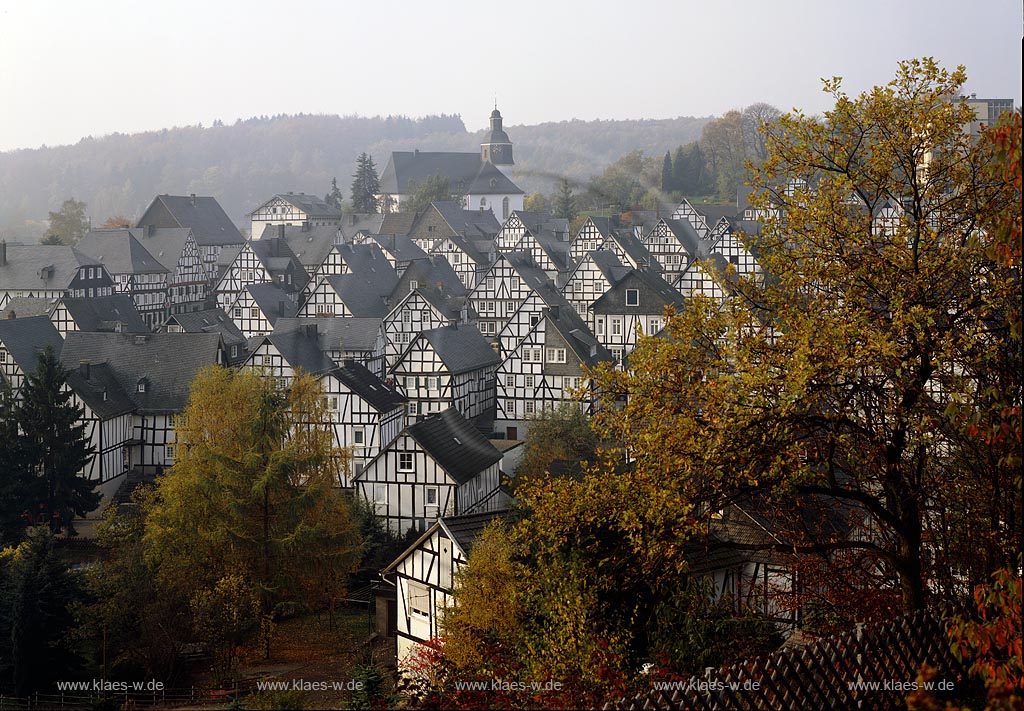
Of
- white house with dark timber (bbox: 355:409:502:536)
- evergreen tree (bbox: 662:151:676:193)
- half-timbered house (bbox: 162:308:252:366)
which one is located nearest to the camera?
white house with dark timber (bbox: 355:409:502:536)

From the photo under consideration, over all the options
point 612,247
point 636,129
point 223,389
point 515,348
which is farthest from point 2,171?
point 223,389

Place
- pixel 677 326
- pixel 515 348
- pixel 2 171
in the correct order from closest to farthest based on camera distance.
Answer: pixel 677 326 < pixel 515 348 < pixel 2 171

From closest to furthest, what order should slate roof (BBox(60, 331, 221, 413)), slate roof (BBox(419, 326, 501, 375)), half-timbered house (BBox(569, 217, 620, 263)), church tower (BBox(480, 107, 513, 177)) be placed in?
slate roof (BBox(60, 331, 221, 413)), slate roof (BBox(419, 326, 501, 375)), half-timbered house (BBox(569, 217, 620, 263)), church tower (BBox(480, 107, 513, 177))

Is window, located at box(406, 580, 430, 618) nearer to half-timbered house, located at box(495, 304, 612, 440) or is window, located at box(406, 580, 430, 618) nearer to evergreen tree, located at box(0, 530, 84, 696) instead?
evergreen tree, located at box(0, 530, 84, 696)

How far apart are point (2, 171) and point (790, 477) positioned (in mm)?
173574

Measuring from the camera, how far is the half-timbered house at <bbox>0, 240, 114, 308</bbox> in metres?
64.2

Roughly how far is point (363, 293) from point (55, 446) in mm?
30530

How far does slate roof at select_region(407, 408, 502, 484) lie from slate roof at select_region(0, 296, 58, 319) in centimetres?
3208

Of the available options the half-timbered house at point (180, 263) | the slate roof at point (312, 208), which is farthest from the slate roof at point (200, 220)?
the slate roof at point (312, 208)

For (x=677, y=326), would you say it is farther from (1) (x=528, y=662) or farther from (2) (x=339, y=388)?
(2) (x=339, y=388)

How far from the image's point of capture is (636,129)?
595 ft

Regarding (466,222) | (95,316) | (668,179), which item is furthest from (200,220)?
(668,179)

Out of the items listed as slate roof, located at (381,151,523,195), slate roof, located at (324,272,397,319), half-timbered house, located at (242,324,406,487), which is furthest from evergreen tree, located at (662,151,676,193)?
half-timbered house, located at (242,324,406,487)

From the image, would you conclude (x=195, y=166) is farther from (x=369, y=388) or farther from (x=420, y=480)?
(x=420, y=480)
